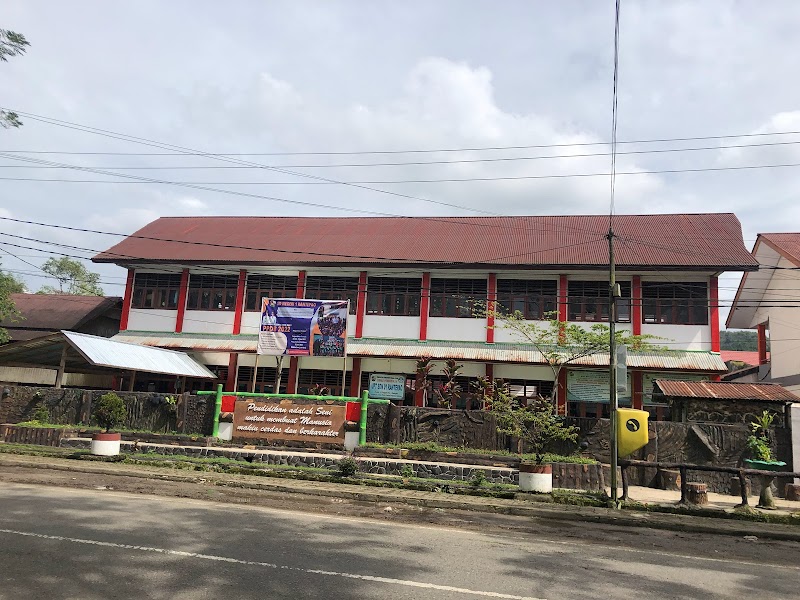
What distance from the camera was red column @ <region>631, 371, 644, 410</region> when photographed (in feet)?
83.0

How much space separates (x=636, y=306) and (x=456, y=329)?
7994 millimetres

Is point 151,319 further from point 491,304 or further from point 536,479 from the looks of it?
point 536,479

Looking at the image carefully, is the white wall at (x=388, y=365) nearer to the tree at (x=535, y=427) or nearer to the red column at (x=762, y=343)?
the tree at (x=535, y=427)

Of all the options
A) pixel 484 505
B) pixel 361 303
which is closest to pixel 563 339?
pixel 361 303

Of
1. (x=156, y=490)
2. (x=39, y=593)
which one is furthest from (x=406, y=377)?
(x=39, y=593)

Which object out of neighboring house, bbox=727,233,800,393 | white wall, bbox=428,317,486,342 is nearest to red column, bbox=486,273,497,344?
white wall, bbox=428,317,486,342

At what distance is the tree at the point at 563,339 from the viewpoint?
22.3 m

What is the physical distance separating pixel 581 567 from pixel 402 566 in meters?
2.30

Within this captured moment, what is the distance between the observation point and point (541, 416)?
50.9 feet

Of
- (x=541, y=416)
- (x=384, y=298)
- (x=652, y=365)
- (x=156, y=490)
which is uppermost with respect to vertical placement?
(x=384, y=298)

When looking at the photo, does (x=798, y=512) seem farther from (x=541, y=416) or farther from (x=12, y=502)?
(x=12, y=502)

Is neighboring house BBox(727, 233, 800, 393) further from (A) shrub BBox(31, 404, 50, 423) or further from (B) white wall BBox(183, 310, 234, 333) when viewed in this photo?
(A) shrub BBox(31, 404, 50, 423)

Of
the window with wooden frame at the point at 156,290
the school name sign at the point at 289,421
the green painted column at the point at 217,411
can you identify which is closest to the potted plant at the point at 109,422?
the green painted column at the point at 217,411

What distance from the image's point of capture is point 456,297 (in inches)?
1098
